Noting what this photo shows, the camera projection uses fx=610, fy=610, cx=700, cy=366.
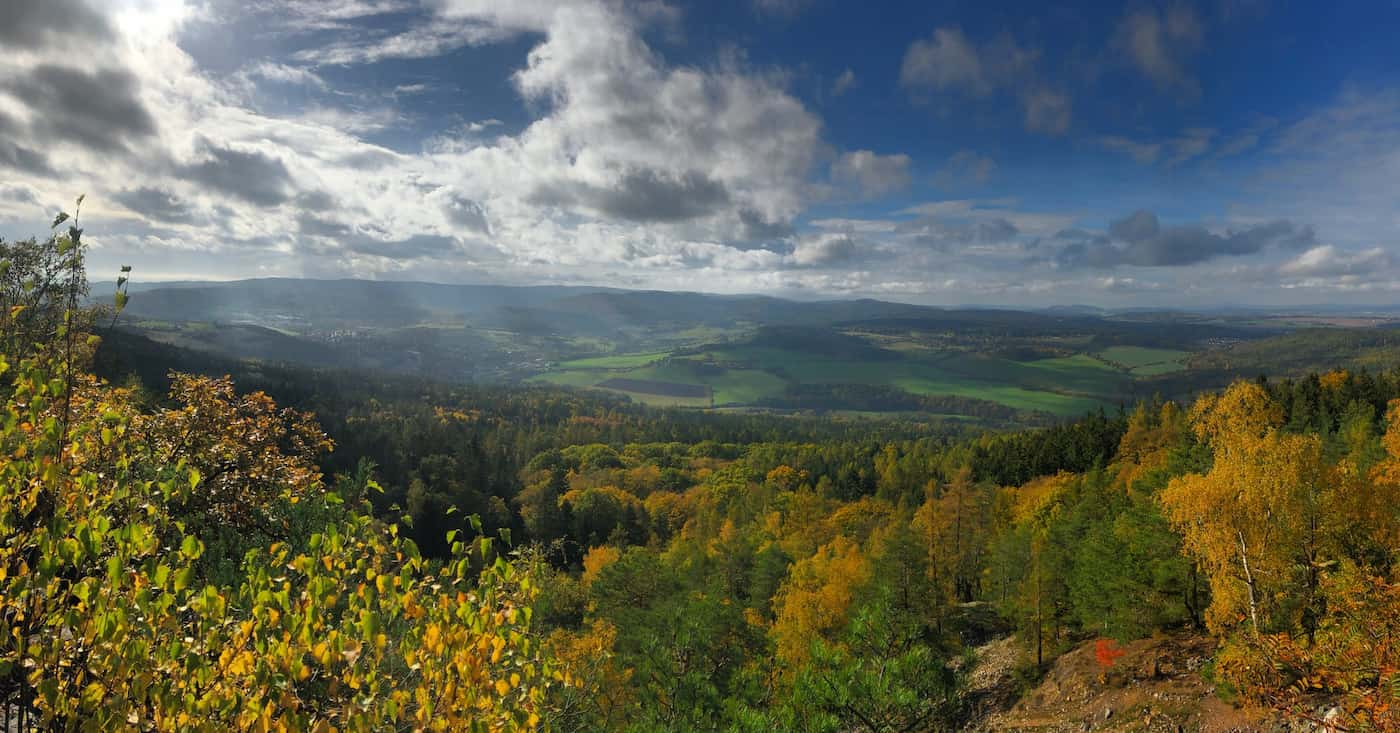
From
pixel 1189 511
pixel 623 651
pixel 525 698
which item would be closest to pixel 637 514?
pixel 623 651

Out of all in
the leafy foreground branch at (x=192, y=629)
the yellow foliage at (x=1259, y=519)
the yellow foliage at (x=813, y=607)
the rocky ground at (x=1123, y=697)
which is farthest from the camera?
the yellow foliage at (x=813, y=607)

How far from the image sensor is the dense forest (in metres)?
4.27

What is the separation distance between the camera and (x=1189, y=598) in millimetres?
27781

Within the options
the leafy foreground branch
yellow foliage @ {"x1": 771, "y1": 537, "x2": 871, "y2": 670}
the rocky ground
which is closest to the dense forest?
the leafy foreground branch

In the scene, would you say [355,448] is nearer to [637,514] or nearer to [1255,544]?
[637,514]

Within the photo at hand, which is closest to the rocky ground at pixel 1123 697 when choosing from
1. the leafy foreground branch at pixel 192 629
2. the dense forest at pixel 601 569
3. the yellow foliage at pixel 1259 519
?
the dense forest at pixel 601 569

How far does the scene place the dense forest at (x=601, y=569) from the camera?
14.0 ft

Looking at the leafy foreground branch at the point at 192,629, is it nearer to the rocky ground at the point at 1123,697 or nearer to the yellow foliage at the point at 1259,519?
the rocky ground at the point at 1123,697

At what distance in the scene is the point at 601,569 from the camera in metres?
38.2

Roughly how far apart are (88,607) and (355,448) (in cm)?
8005

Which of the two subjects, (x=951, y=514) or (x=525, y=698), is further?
(x=951, y=514)

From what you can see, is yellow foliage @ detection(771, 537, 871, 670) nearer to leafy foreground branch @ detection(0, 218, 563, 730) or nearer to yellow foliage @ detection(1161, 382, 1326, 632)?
yellow foliage @ detection(1161, 382, 1326, 632)

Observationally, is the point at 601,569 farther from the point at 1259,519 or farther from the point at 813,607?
the point at 1259,519

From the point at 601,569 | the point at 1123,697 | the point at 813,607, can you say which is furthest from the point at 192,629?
the point at 601,569
